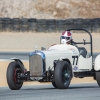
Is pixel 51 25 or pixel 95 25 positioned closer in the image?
pixel 95 25

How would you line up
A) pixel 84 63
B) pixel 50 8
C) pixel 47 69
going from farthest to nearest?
pixel 50 8 < pixel 84 63 < pixel 47 69

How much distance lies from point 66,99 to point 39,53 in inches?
106

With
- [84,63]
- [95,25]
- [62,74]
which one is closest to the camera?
[62,74]

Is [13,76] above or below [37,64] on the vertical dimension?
below

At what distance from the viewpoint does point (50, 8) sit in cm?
4084

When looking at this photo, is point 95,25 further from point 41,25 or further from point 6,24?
point 6,24

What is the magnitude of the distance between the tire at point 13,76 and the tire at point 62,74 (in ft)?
3.05

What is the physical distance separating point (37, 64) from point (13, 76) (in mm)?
572

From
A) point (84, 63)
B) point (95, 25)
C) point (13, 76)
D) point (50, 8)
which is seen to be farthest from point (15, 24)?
point (13, 76)

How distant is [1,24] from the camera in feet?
109

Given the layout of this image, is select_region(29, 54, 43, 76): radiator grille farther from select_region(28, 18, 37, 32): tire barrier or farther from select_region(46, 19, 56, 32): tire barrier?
select_region(28, 18, 37, 32): tire barrier

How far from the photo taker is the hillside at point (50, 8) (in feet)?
133

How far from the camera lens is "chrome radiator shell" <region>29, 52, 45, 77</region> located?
1124cm

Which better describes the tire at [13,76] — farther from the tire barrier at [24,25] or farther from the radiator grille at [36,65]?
the tire barrier at [24,25]
